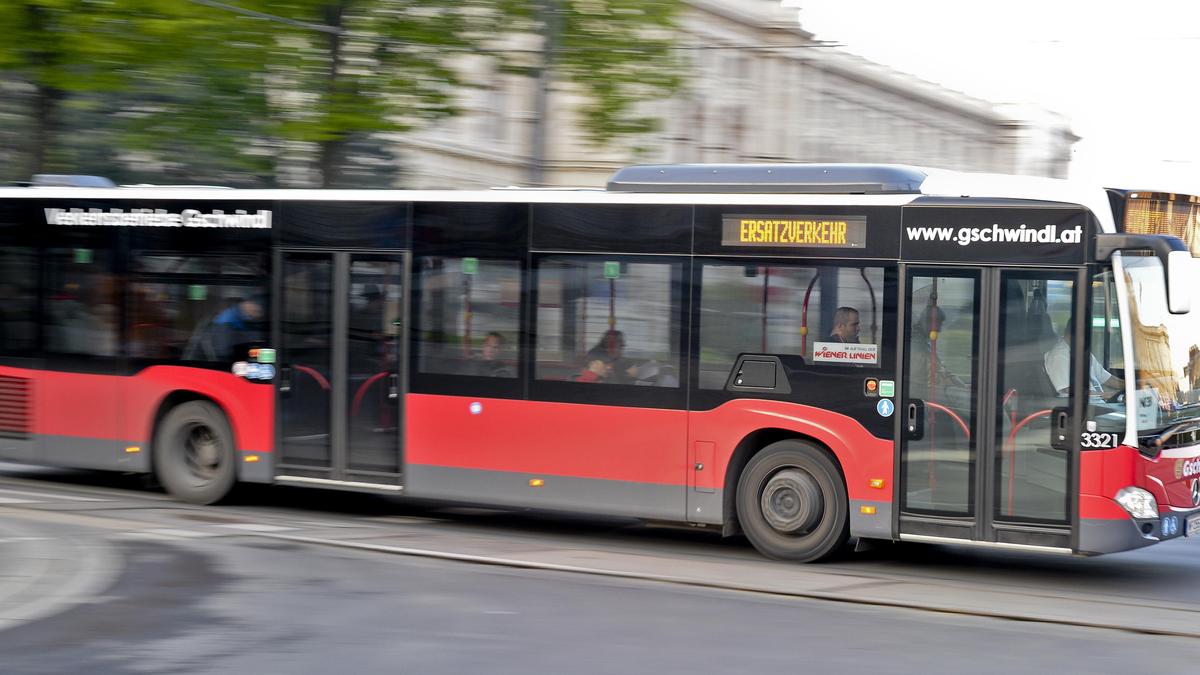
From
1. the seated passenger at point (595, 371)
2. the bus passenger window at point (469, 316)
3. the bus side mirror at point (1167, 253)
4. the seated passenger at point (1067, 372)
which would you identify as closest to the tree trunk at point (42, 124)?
the bus passenger window at point (469, 316)

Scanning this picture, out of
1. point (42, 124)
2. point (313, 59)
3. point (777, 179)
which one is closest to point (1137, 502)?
point (777, 179)

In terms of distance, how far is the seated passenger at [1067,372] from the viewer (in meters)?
9.24

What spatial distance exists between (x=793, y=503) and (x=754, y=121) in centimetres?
3653

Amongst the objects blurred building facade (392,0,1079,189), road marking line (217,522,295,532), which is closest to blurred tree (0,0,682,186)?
road marking line (217,522,295,532)

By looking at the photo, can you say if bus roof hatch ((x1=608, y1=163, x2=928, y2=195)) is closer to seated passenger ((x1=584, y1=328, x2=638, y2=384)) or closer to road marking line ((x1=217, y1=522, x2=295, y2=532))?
seated passenger ((x1=584, y1=328, x2=638, y2=384))

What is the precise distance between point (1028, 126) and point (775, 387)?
4283 cm

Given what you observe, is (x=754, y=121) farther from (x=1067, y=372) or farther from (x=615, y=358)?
(x=1067, y=372)

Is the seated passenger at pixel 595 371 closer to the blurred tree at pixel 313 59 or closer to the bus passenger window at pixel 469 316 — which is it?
the bus passenger window at pixel 469 316

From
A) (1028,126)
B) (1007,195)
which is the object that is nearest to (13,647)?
(1007,195)

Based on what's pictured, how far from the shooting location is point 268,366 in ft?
40.0

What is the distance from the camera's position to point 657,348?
10602mm

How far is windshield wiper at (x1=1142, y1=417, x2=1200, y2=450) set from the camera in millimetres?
9297

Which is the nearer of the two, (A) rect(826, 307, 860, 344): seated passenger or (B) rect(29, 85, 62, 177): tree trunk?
(A) rect(826, 307, 860, 344): seated passenger

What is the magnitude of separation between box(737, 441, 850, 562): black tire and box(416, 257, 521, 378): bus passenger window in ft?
6.98
